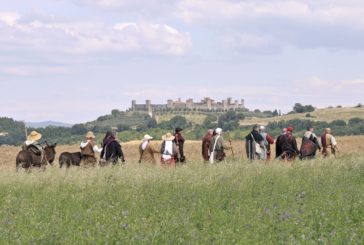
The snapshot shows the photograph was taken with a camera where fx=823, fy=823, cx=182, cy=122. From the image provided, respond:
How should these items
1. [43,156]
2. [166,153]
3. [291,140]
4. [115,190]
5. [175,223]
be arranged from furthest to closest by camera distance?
[291,140], [166,153], [43,156], [115,190], [175,223]

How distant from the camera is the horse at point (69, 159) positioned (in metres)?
21.8

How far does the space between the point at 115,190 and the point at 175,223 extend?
14.8 feet

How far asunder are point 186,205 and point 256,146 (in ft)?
37.8

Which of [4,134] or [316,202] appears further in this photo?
[4,134]

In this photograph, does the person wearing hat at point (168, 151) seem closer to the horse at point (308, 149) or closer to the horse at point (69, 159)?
the horse at point (69, 159)

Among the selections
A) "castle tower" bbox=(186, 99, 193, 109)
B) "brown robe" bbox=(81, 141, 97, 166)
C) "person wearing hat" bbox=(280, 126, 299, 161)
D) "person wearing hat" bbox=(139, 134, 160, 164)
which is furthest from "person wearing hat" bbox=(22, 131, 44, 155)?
"castle tower" bbox=(186, 99, 193, 109)

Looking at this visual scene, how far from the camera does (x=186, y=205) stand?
12.4m

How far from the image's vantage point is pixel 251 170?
1764 centimetres

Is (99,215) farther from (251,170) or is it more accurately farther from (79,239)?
(251,170)

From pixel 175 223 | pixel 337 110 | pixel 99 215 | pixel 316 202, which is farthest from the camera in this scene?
pixel 337 110

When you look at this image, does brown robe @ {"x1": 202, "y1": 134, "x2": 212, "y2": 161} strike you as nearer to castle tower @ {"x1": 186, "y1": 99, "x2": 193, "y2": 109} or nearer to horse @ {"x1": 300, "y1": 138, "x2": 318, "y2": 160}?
horse @ {"x1": 300, "y1": 138, "x2": 318, "y2": 160}

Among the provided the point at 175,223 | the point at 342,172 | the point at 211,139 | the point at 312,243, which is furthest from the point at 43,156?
the point at 312,243

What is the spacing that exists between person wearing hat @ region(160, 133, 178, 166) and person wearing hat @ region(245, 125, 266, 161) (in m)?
2.31

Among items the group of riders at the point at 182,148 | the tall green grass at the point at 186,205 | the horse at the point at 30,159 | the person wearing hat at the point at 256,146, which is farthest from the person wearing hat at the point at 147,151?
the tall green grass at the point at 186,205
